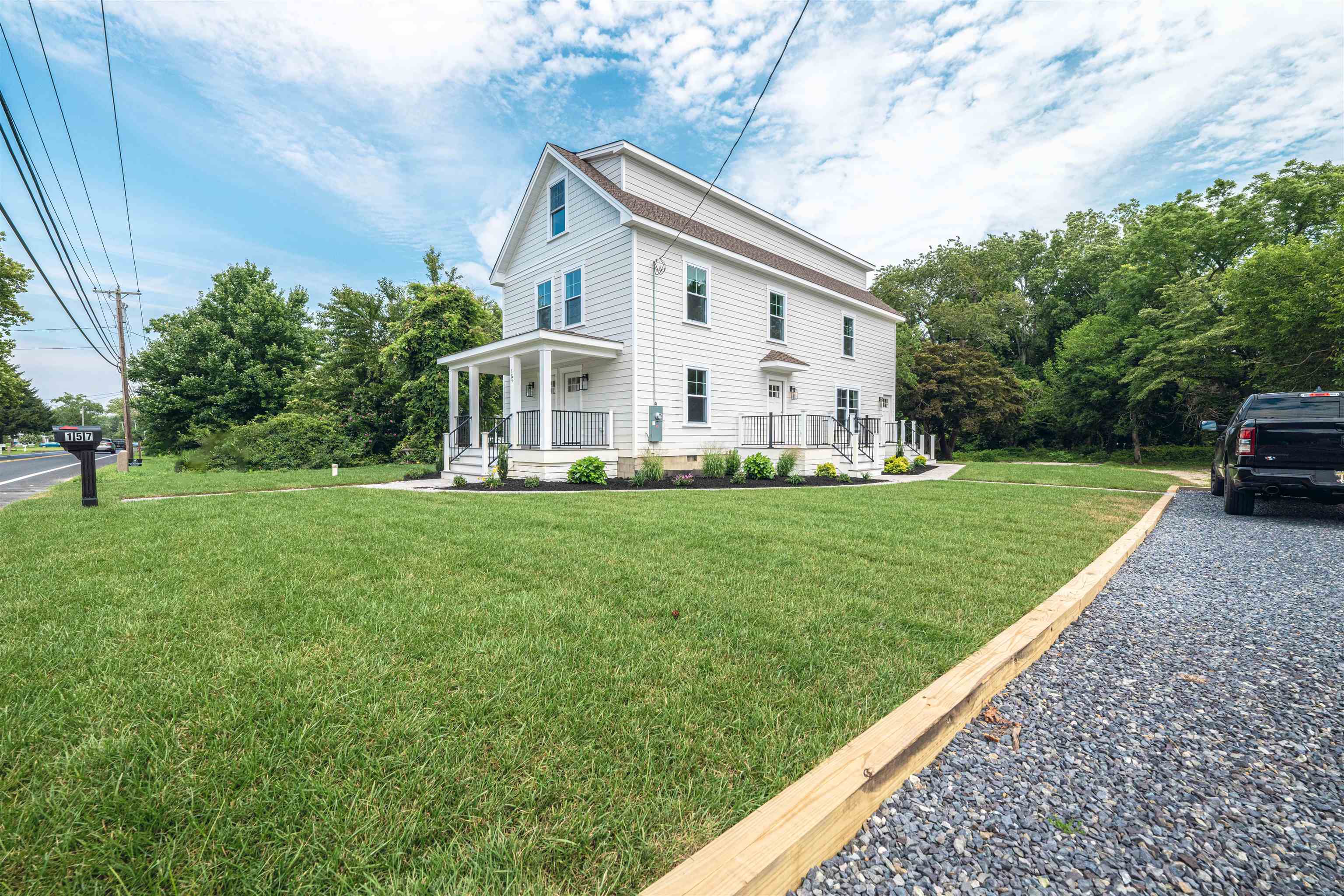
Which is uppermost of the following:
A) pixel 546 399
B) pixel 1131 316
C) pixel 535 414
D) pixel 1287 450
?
pixel 1131 316

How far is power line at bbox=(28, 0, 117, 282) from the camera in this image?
242 inches

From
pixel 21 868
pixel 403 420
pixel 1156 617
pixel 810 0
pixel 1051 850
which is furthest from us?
pixel 403 420

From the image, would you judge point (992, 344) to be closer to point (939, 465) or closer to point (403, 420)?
point (939, 465)

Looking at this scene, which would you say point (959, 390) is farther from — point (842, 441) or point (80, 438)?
point (80, 438)

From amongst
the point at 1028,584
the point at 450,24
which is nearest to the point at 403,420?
the point at 450,24

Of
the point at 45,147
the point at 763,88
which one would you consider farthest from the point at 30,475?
the point at 763,88

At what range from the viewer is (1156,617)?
359 cm

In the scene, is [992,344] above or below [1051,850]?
above

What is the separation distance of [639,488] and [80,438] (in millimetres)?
8272

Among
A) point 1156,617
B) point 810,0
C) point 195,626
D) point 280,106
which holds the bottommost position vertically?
point 1156,617

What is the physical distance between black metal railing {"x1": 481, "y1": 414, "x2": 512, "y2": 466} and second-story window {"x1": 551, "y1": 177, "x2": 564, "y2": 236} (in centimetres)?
512

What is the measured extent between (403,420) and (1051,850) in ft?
79.9

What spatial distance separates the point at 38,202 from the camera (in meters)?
7.89

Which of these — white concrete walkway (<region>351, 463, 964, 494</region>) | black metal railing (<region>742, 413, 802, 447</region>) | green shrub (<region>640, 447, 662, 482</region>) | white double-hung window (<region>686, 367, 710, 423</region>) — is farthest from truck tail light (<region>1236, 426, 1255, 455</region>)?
white double-hung window (<region>686, 367, 710, 423</region>)
